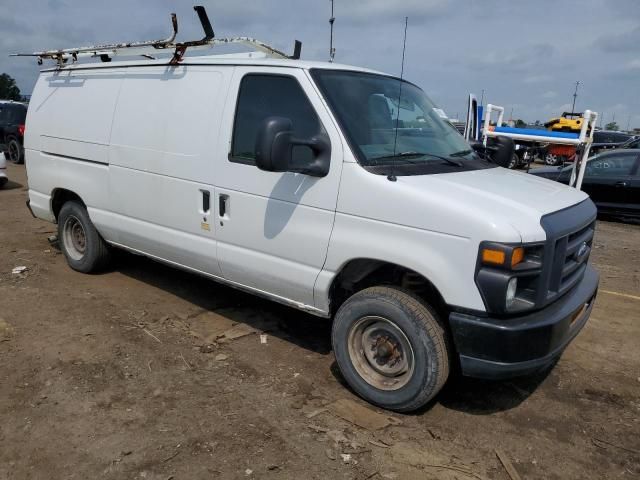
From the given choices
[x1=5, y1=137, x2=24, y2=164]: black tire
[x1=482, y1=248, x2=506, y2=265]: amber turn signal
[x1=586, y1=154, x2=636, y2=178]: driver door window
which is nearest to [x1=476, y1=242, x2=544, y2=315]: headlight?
[x1=482, y1=248, x2=506, y2=265]: amber turn signal

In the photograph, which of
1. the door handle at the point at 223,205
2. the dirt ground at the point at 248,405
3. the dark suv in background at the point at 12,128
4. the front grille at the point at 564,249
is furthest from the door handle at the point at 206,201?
the dark suv in background at the point at 12,128

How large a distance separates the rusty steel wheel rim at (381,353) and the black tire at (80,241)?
3.35 metres

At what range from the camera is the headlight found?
113 inches

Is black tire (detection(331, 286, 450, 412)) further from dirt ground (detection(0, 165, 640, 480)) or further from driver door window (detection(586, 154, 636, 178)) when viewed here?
driver door window (detection(586, 154, 636, 178))

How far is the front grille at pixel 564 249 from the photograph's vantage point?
3.04 metres

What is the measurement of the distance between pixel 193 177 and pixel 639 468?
11.8 feet

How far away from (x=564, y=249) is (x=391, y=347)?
4.01ft

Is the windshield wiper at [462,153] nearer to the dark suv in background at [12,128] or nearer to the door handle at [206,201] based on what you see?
the door handle at [206,201]

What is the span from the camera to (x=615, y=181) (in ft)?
33.9

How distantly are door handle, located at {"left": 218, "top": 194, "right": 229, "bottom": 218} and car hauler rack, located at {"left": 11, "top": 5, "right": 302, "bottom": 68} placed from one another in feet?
4.52

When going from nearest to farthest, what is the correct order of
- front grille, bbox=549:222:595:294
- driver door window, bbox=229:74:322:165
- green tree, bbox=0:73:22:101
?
front grille, bbox=549:222:595:294 < driver door window, bbox=229:74:322:165 < green tree, bbox=0:73:22:101

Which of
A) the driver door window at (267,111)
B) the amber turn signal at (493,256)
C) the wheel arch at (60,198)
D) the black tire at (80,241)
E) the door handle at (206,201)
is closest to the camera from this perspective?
the amber turn signal at (493,256)

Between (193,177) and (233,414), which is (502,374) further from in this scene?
(193,177)

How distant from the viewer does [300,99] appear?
3.76m
